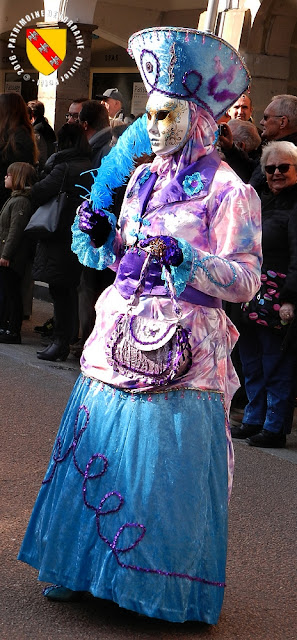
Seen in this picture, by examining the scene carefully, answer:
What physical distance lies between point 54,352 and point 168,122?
16.6 feet

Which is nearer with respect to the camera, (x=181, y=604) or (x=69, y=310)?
(x=181, y=604)

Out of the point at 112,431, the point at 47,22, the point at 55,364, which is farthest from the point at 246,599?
the point at 47,22

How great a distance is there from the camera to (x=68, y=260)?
8320 mm

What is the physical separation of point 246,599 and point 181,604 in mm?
605

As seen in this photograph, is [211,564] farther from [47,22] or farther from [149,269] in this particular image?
[47,22]

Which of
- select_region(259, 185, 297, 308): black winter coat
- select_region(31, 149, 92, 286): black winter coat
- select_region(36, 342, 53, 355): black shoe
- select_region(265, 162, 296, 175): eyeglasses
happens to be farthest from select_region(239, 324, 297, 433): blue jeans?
select_region(36, 342, 53, 355): black shoe

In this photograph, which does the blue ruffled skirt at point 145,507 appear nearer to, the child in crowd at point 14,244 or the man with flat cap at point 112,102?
the child in crowd at point 14,244

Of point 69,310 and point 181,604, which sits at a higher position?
point 181,604

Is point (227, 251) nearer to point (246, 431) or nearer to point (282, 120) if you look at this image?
point (246, 431)

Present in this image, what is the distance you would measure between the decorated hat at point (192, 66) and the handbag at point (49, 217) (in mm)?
4476

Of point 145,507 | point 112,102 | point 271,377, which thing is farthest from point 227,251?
point 112,102

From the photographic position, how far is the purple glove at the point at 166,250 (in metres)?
3.43

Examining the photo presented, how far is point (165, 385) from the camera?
3607mm

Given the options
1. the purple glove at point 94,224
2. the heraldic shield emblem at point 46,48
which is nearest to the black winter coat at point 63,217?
the purple glove at point 94,224
